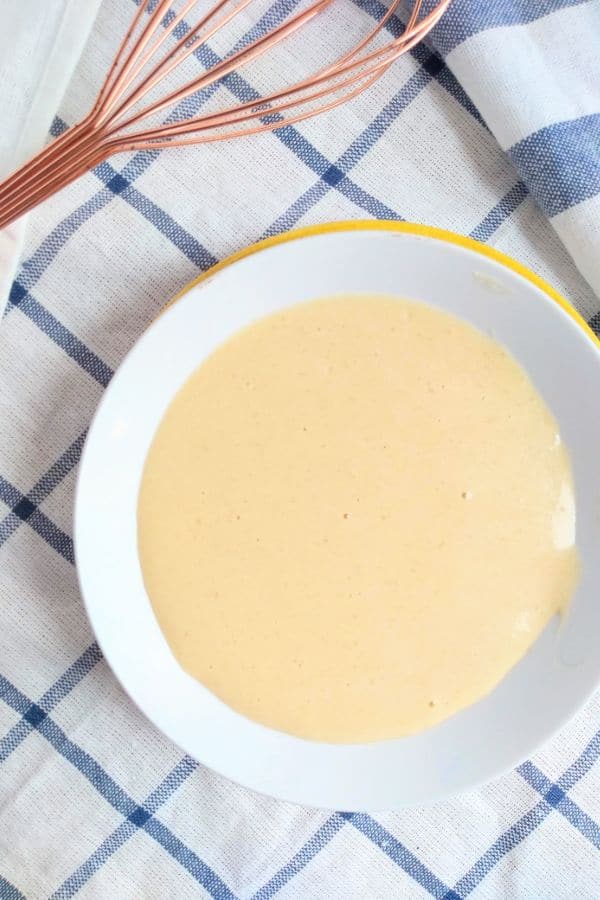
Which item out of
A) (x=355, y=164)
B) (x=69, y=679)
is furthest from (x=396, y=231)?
(x=69, y=679)

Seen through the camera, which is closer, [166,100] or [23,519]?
[166,100]

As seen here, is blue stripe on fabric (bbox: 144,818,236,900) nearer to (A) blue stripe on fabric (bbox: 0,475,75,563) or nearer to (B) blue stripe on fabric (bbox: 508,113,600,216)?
(A) blue stripe on fabric (bbox: 0,475,75,563)

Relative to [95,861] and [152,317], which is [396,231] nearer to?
[152,317]

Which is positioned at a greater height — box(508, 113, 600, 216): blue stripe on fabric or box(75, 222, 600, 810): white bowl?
box(508, 113, 600, 216): blue stripe on fabric

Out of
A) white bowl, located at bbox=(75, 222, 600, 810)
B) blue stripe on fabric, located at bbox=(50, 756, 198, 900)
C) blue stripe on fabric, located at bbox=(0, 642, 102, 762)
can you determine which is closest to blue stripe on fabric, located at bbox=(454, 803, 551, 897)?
white bowl, located at bbox=(75, 222, 600, 810)

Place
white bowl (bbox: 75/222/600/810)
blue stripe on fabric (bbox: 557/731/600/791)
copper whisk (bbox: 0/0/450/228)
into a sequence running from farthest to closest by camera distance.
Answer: blue stripe on fabric (bbox: 557/731/600/791)
white bowl (bbox: 75/222/600/810)
copper whisk (bbox: 0/0/450/228)

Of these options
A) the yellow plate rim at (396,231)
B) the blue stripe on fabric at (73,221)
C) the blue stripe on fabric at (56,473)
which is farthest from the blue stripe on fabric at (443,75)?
the blue stripe on fabric at (56,473)

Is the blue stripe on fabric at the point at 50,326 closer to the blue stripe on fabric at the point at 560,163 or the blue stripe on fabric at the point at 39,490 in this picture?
the blue stripe on fabric at the point at 39,490
